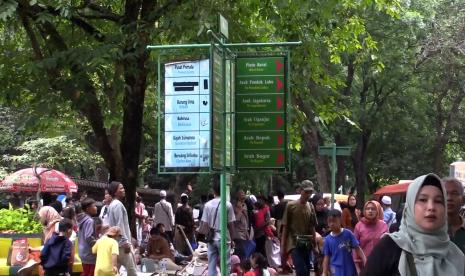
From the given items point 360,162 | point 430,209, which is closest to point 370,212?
point 430,209

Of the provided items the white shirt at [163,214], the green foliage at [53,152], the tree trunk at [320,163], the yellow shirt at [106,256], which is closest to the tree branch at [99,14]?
the yellow shirt at [106,256]

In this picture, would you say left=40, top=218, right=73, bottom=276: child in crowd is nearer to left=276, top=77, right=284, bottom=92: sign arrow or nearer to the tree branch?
left=276, top=77, right=284, bottom=92: sign arrow

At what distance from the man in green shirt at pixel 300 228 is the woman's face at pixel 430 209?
8.20m

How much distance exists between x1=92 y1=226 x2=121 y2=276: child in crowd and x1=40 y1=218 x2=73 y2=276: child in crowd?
1.28 feet

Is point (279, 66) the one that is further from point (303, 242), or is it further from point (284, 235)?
point (284, 235)

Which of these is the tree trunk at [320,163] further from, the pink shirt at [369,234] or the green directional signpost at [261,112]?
the green directional signpost at [261,112]

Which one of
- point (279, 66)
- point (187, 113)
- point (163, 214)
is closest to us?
point (187, 113)

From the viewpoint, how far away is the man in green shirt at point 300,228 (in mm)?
12461

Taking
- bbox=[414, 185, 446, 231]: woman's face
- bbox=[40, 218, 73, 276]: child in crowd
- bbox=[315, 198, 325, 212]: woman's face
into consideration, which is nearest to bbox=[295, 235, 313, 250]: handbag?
bbox=[315, 198, 325, 212]: woman's face

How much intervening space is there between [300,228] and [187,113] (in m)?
5.18

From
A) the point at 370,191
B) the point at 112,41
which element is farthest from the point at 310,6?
Result: the point at 370,191

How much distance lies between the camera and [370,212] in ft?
34.2

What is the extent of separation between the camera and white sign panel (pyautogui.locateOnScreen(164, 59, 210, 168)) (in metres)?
7.94

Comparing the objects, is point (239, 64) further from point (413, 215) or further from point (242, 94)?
point (413, 215)
